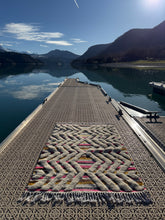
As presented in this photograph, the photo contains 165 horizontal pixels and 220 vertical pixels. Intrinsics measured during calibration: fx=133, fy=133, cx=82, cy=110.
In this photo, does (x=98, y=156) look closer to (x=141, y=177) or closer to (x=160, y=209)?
(x=141, y=177)

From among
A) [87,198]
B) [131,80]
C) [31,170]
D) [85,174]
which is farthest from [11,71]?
[87,198]

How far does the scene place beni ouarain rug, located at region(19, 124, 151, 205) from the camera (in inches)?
205

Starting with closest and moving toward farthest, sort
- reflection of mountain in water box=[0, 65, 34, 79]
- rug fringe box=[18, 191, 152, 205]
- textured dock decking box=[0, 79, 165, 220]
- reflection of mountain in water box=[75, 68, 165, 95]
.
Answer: textured dock decking box=[0, 79, 165, 220]
rug fringe box=[18, 191, 152, 205]
reflection of mountain in water box=[75, 68, 165, 95]
reflection of mountain in water box=[0, 65, 34, 79]

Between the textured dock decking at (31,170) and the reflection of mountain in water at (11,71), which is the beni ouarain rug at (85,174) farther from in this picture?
the reflection of mountain in water at (11,71)

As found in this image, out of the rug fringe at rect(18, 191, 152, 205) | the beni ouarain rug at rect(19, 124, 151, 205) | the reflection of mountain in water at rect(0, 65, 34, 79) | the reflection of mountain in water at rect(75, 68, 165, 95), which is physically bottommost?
the rug fringe at rect(18, 191, 152, 205)

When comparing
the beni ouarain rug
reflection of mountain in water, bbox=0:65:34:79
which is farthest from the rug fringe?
reflection of mountain in water, bbox=0:65:34:79

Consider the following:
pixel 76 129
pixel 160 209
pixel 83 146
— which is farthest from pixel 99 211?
pixel 76 129

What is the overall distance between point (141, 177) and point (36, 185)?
183 inches

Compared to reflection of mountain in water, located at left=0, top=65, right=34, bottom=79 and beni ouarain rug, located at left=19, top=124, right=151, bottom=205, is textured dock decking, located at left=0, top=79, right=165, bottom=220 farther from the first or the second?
reflection of mountain in water, located at left=0, top=65, right=34, bottom=79

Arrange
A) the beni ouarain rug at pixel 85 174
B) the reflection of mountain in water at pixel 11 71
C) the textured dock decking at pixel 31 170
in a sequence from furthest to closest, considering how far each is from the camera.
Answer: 1. the reflection of mountain in water at pixel 11 71
2. the beni ouarain rug at pixel 85 174
3. the textured dock decking at pixel 31 170

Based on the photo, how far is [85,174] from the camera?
616cm

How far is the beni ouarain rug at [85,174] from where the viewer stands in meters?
5.21

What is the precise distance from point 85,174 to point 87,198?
1.09m

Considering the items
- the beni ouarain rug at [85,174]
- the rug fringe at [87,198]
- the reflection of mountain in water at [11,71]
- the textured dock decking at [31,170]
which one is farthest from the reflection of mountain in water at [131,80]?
the reflection of mountain in water at [11,71]
